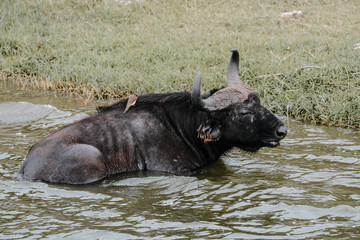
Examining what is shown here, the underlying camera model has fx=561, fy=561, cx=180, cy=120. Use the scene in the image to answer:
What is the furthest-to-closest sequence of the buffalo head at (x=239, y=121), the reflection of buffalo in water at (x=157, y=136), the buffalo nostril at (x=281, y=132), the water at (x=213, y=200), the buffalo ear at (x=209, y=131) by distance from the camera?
the buffalo ear at (x=209, y=131)
the buffalo head at (x=239, y=121)
the buffalo nostril at (x=281, y=132)
the reflection of buffalo in water at (x=157, y=136)
the water at (x=213, y=200)

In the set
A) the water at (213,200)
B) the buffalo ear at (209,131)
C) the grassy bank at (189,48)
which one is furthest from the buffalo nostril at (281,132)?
the grassy bank at (189,48)

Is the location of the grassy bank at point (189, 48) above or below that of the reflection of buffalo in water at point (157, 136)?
above

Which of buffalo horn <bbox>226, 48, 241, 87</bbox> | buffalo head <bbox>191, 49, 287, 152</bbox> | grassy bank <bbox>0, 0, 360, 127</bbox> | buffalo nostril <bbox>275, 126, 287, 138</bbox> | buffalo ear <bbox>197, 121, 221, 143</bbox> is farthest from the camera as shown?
grassy bank <bbox>0, 0, 360, 127</bbox>

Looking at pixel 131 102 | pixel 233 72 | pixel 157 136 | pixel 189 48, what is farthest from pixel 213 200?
pixel 189 48

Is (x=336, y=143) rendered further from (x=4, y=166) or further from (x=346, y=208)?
(x=4, y=166)

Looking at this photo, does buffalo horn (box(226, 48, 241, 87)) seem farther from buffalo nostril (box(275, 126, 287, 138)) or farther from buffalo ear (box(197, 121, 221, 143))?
buffalo nostril (box(275, 126, 287, 138))

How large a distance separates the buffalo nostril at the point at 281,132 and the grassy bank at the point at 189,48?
8.15 feet

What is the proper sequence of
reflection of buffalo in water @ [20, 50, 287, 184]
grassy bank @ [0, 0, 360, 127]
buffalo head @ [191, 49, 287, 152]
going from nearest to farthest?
1. reflection of buffalo in water @ [20, 50, 287, 184]
2. buffalo head @ [191, 49, 287, 152]
3. grassy bank @ [0, 0, 360, 127]

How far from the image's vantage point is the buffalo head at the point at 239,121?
6035 mm

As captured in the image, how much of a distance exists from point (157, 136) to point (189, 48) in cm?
562

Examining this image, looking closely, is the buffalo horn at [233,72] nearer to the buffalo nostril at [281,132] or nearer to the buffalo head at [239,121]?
the buffalo head at [239,121]

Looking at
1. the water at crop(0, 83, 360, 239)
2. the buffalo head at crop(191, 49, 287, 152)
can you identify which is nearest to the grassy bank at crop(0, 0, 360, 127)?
the water at crop(0, 83, 360, 239)

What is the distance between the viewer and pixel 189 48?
11656 millimetres

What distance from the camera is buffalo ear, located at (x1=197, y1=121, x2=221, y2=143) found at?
6.16 m
